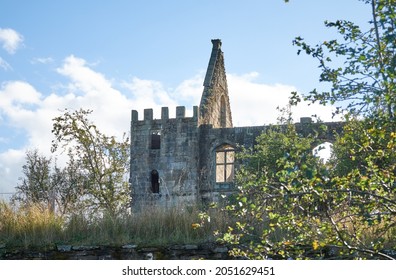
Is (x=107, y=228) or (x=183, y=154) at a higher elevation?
(x=183, y=154)

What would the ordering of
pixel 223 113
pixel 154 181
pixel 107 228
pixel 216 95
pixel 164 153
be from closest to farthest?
pixel 107 228 < pixel 164 153 < pixel 154 181 < pixel 216 95 < pixel 223 113

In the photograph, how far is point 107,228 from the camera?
13.5 metres

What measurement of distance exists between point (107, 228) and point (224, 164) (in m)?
16.1

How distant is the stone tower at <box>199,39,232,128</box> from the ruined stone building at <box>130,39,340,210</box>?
0.07 meters

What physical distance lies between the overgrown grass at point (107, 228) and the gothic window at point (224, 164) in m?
15.0

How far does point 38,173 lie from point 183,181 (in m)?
8.14

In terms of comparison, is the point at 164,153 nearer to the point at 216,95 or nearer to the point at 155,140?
the point at 155,140

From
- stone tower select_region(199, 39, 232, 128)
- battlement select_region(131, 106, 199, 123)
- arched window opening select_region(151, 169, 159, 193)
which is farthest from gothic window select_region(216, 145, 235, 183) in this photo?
arched window opening select_region(151, 169, 159, 193)

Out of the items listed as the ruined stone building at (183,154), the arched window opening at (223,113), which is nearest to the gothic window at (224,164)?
the ruined stone building at (183,154)

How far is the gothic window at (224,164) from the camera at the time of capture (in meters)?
29.1

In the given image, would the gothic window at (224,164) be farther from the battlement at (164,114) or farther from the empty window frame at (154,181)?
the empty window frame at (154,181)

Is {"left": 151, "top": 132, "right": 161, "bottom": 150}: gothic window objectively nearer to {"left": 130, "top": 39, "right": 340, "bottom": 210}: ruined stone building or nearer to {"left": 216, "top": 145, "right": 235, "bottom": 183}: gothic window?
{"left": 130, "top": 39, "right": 340, "bottom": 210}: ruined stone building

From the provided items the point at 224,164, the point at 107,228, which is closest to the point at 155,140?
the point at 224,164
